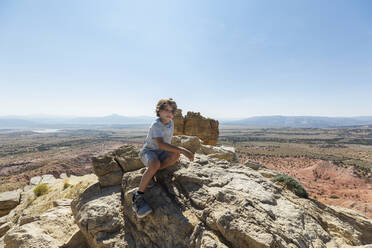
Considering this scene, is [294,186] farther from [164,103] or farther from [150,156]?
[164,103]

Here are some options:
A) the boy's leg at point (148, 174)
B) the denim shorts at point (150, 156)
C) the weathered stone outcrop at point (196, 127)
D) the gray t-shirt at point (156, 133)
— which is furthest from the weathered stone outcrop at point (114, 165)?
the weathered stone outcrop at point (196, 127)

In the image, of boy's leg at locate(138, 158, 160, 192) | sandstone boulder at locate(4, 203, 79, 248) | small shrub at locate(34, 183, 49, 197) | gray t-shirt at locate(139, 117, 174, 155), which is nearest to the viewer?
boy's leg at locate(138, 158, 160, 192)

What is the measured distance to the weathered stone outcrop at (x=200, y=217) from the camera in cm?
349

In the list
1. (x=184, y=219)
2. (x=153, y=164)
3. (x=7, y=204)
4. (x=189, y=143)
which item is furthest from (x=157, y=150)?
(x=7, y=204)

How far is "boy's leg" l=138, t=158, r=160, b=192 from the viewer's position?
4.11 m

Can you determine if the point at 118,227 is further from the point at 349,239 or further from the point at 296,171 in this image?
the point at 296,171

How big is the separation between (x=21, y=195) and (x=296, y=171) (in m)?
47.2

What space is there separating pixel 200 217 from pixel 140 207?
4.64ft

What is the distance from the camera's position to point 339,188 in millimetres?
30016

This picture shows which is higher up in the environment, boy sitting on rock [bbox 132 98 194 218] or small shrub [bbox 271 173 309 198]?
boy sitting on rock [bbox 132 98 194 218]

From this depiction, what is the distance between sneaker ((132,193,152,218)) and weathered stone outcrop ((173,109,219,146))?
944 inches

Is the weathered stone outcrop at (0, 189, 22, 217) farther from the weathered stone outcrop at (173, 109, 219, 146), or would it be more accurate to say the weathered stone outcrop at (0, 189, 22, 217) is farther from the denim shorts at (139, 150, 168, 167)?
the weathered stone outcrop at (173, 109, 219, 146)

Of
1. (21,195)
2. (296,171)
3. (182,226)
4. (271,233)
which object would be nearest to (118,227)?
(182,226)

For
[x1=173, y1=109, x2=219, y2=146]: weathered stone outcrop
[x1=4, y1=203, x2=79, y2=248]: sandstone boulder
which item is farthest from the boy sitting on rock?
[x1=173, y1=109, x2=219, y2=146]: weathered stone outcrop
